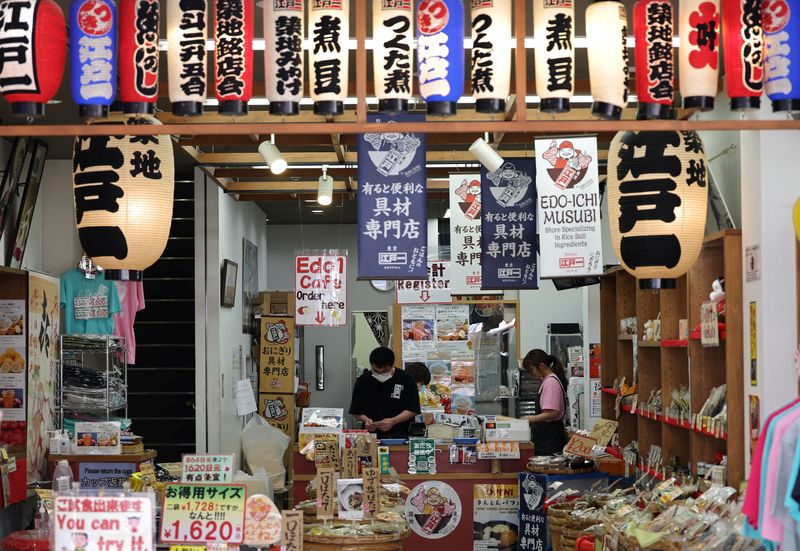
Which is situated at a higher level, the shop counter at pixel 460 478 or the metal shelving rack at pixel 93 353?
the metal shelving rack at pixel 93 353

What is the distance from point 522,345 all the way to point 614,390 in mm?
6039

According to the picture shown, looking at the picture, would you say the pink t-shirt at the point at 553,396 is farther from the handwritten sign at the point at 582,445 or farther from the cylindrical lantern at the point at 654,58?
the cylindrical lantern at the point at 654,58

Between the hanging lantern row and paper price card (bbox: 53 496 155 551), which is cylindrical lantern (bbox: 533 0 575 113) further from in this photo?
paper price card (bbox: 53 496 155 551)

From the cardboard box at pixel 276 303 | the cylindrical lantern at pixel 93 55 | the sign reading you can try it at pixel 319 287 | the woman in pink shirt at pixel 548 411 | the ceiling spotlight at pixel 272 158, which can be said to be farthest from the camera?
the cardboard box at pixel 276 303

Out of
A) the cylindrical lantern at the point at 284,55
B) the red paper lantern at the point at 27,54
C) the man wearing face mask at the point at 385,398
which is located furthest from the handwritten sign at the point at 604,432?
the red paper lantern at the point at 27,54

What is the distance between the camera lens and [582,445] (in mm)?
7961

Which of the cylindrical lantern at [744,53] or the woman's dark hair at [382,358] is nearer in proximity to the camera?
the cylindrical lantern at [744,53]

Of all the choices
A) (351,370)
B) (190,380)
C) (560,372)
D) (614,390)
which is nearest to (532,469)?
(614,390)

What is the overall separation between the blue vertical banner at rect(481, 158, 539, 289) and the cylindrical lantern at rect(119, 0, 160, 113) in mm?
3604

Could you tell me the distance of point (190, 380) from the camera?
445 inches

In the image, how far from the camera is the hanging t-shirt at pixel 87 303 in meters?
9.27

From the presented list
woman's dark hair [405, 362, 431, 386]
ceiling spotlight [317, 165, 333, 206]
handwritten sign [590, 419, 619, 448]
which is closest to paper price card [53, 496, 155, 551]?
handwritten sign [590, 419, 619, 448]

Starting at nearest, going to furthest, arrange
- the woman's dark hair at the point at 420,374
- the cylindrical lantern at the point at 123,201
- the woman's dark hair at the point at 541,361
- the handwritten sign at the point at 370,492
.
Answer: the cylindrical lantern at the point at 123,201 → the handwritten sign at the point at 370,492 → the woman's dark hair at the point at 541,361 → the woman's dark hair at the point at 420,374

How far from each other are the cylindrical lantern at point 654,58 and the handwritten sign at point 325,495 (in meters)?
2.59
